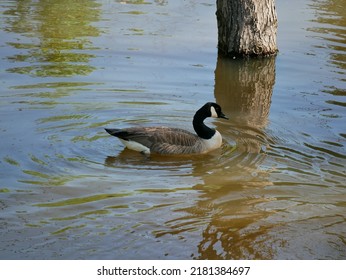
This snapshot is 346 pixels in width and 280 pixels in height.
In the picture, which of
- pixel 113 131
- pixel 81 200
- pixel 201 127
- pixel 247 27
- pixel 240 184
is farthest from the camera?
pixel 247 27

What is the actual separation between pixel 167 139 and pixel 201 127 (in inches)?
25.9

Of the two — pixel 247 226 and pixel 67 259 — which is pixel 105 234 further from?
pixel 247 226

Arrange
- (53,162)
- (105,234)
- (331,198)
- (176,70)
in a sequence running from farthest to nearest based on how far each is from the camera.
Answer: (176,70)
(53,162)
(331,198)
(105,234)

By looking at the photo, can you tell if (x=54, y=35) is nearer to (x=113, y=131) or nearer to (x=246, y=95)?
(x=246, y=95)

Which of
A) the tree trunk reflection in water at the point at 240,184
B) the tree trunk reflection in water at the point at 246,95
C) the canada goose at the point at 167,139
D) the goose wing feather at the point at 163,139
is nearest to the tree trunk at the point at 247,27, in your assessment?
the tree trunk reflection in water at the point at 246,95

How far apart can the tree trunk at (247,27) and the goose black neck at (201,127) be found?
4.62 metres

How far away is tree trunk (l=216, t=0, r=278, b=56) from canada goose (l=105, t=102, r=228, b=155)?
15.8 feet

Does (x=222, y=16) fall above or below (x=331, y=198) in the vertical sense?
above

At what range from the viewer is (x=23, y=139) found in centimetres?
1034

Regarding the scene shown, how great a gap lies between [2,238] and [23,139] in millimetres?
3220

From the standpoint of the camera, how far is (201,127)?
10.7 meters

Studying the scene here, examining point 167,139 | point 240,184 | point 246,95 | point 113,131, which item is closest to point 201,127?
point 167,139

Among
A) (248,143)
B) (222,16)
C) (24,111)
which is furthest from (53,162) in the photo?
(222,16)

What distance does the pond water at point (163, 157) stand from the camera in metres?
7.51
